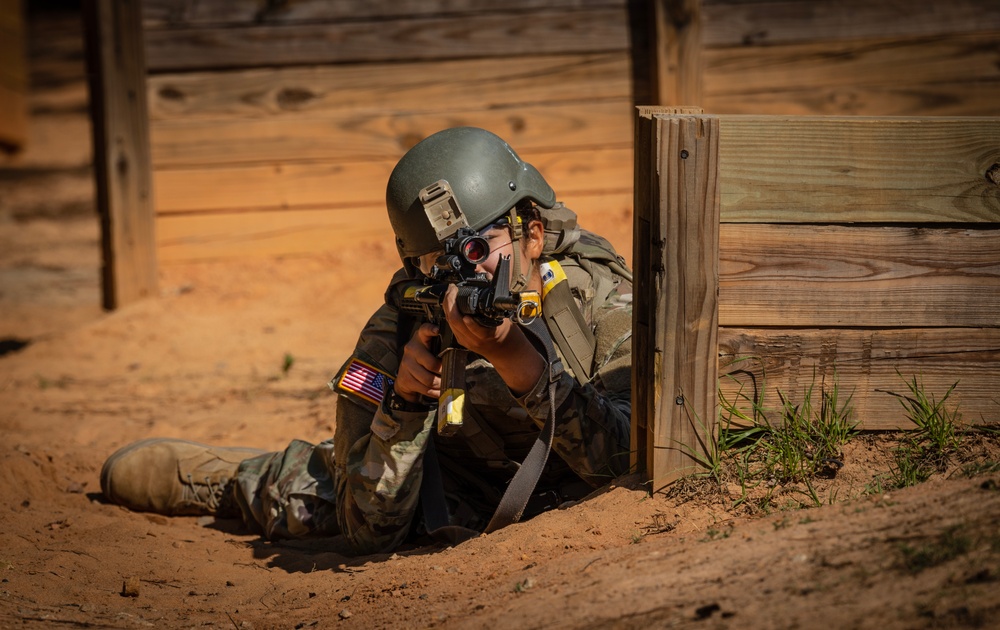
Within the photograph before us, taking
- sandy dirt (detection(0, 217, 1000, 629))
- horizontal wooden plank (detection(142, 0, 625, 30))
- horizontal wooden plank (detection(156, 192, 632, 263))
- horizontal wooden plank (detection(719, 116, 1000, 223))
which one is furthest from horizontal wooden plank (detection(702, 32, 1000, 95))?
horizontal wooden plank (detection(719, 116, 1000, 223))

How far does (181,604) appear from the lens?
2.93 m

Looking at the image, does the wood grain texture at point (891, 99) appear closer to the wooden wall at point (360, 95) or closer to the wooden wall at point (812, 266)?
the wooden wall at point (360, 95)

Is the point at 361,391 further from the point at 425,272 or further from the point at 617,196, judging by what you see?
the point at 617,196

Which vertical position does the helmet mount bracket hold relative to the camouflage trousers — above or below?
above

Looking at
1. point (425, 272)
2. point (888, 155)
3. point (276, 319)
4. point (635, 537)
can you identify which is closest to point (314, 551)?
point (425, 272)

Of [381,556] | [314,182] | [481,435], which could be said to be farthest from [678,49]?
[381,556]

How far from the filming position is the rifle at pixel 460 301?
255 cm

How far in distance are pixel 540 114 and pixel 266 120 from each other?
6.03 ft

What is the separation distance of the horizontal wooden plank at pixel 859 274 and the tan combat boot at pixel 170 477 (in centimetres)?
242

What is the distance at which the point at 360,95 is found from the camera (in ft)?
22.0

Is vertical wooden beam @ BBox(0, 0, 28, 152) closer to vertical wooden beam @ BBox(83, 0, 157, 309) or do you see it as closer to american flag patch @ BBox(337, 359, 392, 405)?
vertical wooden beam @ BBox(83, 0, 157, 309)

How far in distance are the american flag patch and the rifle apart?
373 mm

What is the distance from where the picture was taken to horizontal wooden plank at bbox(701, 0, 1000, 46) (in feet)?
21.2

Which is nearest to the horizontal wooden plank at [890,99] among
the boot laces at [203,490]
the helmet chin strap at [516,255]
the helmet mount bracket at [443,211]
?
the helmet chin strap at [516,255]
